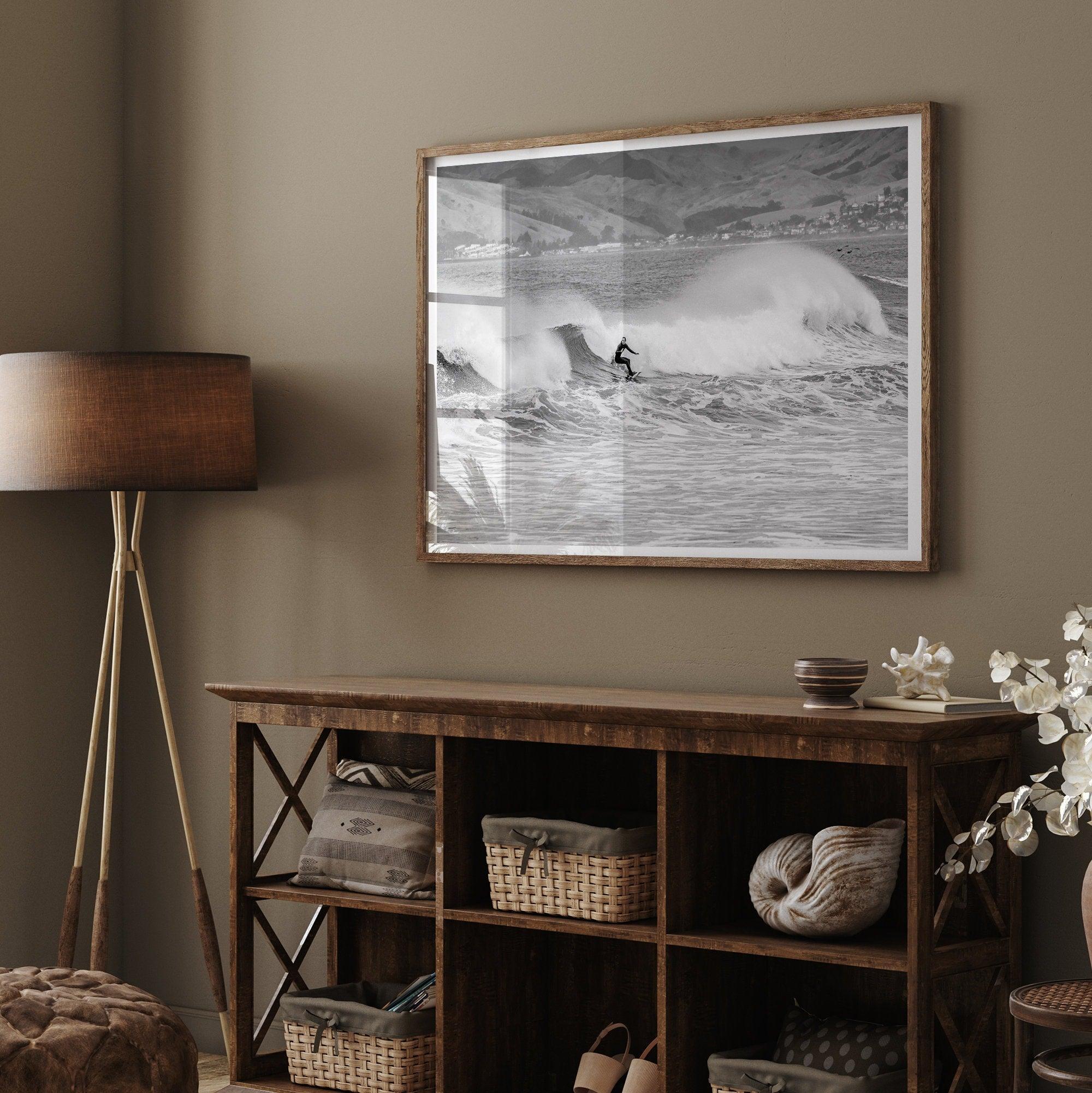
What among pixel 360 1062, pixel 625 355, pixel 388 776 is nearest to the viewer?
pixel 360 1062

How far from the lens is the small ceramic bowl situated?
2.93m

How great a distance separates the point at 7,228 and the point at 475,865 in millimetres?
1914

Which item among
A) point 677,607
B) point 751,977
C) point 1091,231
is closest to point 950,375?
point 1091,231

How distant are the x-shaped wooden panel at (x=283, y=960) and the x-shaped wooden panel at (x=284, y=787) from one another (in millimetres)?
140

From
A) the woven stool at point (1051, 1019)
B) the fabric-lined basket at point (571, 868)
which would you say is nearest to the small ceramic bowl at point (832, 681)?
the fabric-lined basket at point (571, 868)

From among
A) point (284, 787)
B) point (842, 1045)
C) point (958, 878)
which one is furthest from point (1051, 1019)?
point (284, 787)

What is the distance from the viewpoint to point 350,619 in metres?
3.88

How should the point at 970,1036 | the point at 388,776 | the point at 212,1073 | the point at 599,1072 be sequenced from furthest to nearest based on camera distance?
1. the point at 212,1073
2. the point at 388,776
3. the point at 599,1072
4. the point at 970,1036

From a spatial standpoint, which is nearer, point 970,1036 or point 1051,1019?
point 1051,1019

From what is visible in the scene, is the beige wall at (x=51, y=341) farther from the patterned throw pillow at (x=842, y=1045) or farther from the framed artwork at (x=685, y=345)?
the patterned throw pillow at (x=842, y=1045)

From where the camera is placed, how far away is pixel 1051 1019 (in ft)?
8.09

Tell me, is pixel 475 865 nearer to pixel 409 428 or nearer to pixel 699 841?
pixel 699 841

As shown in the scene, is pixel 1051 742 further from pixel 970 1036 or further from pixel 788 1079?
pixel 788 1079

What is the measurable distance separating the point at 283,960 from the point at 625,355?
1575mm
